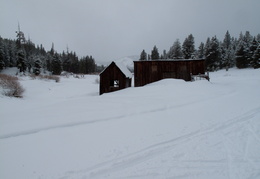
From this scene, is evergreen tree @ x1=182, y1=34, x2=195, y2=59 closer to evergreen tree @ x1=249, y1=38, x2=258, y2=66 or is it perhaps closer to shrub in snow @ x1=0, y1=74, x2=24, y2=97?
evergreen tree @ x1=249, y1=38, x2=258, y2=66

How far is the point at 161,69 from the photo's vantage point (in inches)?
842

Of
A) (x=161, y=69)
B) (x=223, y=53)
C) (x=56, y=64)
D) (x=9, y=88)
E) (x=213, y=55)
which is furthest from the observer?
(x=56, y=64)

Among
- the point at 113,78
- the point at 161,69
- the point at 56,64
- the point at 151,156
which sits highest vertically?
the point at 56,64

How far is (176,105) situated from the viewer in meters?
7.63

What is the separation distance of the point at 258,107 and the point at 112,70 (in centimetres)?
1717

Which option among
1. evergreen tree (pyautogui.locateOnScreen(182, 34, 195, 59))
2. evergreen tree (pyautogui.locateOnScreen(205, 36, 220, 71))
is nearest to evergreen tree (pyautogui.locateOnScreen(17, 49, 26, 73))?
evergreen tree (pyautogui.locateOnScreen(182, 34, 195, 59))

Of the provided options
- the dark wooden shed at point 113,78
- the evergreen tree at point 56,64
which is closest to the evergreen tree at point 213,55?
the dark wooden shed at point 113,78

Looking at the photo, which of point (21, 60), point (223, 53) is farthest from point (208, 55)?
point (21, 60)

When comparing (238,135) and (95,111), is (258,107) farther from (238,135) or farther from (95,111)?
(95,111)

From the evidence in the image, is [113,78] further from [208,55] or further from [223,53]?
[223,53]

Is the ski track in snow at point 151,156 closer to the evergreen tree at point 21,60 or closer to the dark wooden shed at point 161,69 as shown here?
the dark wooden shed at point 161,69

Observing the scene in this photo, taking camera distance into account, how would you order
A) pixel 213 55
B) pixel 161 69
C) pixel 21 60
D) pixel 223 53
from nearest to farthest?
pixel 161 69 → pixel 213 55 → pixel 223 53 → pixel 21 60

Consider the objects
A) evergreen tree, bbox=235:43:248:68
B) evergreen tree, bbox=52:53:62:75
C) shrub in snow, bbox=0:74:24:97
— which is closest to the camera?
shrub in snow, bbox=0:74:24:97

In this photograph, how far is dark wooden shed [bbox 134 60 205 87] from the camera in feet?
69.9
